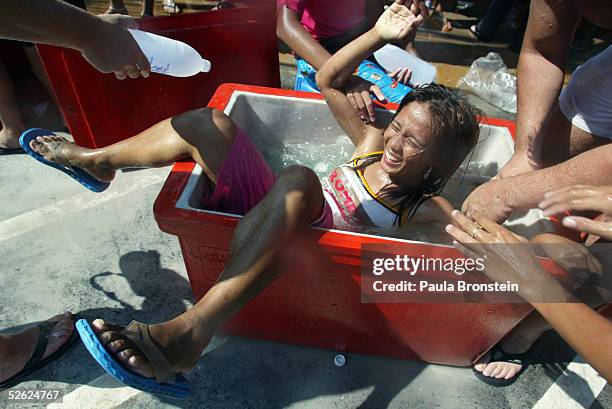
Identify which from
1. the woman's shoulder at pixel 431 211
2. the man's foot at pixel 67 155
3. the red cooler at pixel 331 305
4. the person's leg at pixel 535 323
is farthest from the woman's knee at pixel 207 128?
the person's leg at pixel 535 323

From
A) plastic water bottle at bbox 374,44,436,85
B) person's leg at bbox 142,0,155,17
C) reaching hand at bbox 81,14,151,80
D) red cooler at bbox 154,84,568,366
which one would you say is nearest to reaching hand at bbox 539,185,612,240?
red cooler at bbox 154,84,568,366

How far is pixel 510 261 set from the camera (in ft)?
4.27

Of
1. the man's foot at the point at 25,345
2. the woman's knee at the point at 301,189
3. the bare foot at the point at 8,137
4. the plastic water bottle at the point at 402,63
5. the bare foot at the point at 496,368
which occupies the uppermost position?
the woman's knee at the point at 301,189

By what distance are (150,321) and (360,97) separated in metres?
1.44

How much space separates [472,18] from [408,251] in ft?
15.0

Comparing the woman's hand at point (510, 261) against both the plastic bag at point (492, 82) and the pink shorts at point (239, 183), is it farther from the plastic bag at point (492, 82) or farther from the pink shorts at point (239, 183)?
the plastic bag at point (492, 82)

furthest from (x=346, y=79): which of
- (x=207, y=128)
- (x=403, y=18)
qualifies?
(x=207, y=128)

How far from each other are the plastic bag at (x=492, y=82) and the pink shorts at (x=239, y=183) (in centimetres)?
256

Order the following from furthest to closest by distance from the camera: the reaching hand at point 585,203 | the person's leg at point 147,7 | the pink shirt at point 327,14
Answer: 1. the person's leg at point 147,7
2. the pink shirt at point 327,14
3. the reaching hand at point 585,203

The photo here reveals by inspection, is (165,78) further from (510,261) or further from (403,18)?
(510,261)

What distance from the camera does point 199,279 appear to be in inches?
69.6

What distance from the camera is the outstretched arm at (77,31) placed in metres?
1.21

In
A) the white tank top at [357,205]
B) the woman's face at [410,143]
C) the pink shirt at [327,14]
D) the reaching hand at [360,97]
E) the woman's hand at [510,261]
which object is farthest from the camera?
the pink shirt at [327,14]

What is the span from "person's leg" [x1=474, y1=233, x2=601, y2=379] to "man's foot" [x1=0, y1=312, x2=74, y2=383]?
5.86 ft
